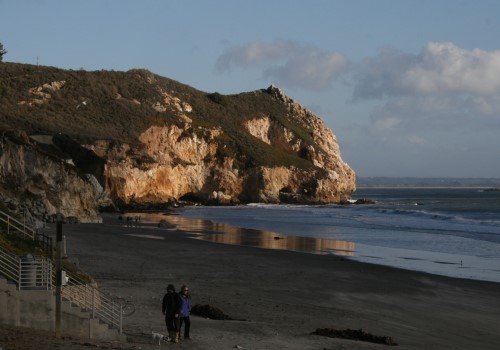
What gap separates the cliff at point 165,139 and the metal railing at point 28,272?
2042 inches

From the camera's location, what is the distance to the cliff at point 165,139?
8231 centimetres

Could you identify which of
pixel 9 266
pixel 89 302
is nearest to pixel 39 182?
pixel 89 302

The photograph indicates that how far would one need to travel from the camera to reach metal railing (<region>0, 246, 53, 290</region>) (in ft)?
53.7

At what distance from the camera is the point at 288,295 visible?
2508 centimetres

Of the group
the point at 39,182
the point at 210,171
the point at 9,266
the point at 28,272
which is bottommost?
the point at 28,272

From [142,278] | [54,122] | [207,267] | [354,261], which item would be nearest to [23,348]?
[142,278]

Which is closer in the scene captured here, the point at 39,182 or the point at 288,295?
the point at 288,295

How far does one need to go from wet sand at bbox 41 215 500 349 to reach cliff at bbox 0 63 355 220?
121ft

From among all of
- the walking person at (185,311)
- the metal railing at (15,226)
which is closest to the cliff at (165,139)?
the metal railing at (15,226)

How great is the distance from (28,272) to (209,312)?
17.0 ft

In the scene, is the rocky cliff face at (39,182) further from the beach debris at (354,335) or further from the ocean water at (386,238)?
the beach debris at (354,335)

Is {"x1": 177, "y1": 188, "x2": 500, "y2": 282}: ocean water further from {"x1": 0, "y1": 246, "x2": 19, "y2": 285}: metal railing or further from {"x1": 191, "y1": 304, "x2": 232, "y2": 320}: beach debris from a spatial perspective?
{"x1": 0, "y1": 246, "x2": 19, "y2": 285}: metal railing

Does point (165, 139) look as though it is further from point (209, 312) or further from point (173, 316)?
point (173, 316)

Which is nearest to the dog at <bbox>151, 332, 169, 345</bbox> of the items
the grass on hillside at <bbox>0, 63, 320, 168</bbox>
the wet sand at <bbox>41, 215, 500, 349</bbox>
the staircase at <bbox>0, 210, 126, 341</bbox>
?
the wet sand at <bbox>41, 215, 500, 349</bbox>
